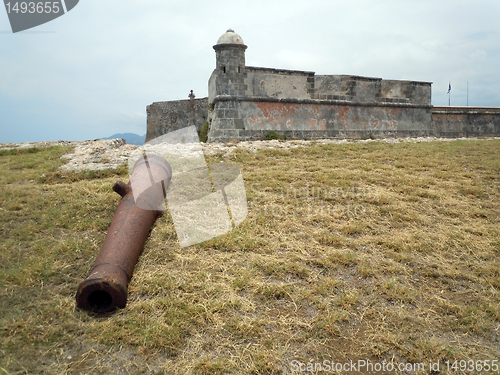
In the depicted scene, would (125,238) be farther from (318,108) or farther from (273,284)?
(318,108)

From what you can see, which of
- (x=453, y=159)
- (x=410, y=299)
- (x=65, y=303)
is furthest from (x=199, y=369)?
(x=453, y=159)

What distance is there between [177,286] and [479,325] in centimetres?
260

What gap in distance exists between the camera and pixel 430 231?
4098 millimetres

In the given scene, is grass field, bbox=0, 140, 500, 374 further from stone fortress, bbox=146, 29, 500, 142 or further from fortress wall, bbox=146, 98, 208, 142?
fortress wall, bbox=146, 98, 208, 142

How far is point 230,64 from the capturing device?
10.6m

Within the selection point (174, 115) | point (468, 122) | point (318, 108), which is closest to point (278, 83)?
point (318, 108)

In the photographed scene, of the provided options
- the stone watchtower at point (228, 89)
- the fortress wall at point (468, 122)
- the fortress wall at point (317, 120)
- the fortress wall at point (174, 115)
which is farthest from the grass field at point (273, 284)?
the fortress wall at point (174, 115)

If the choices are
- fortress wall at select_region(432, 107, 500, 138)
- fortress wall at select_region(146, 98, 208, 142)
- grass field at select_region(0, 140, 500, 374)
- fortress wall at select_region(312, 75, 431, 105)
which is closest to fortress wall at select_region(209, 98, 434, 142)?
fortress wall at select_region(312, 75, 431, 105)

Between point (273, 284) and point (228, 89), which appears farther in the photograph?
point (228, 89)

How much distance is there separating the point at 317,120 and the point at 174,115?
8.90 m

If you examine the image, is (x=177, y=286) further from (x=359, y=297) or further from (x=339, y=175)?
(x=339, y=175)

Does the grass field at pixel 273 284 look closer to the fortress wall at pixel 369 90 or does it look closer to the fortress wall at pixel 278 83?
the fortress wall at pixel 278 83

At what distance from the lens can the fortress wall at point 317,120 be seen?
1085 centimetres

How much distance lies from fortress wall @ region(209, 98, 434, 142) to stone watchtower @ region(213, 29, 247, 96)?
404mm
